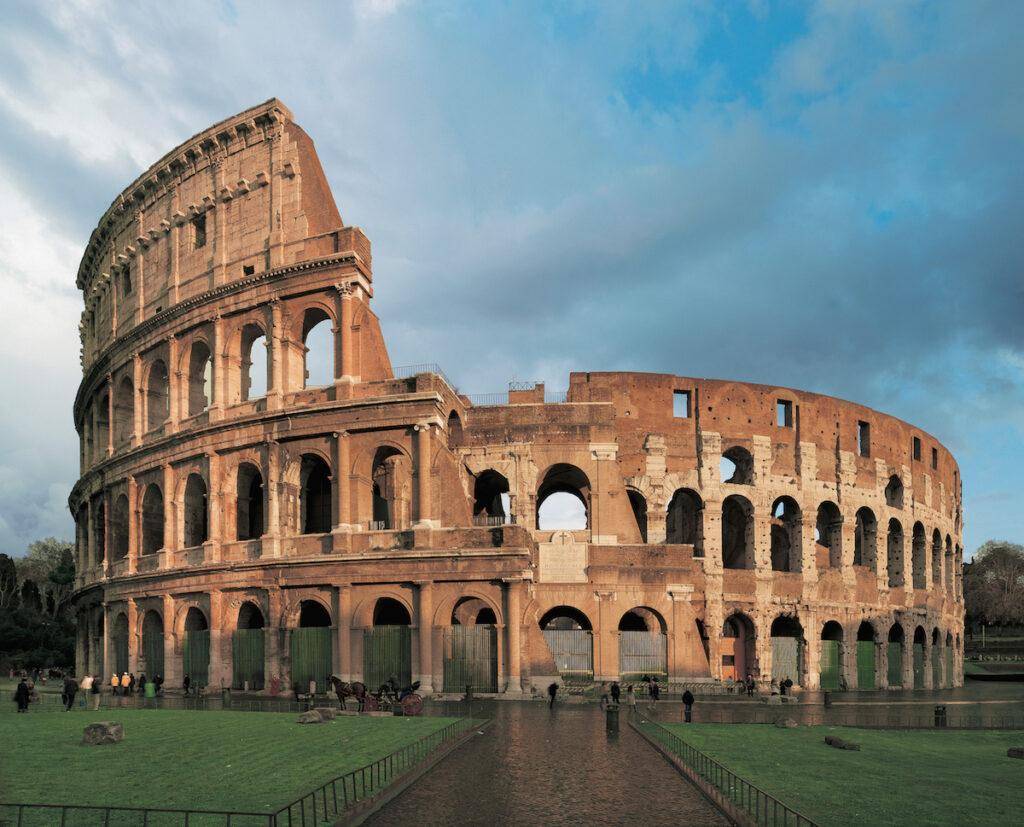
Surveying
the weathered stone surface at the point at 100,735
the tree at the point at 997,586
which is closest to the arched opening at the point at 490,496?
the weathered stone surface at the point at 100,735

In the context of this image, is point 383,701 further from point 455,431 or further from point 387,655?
point 455,431

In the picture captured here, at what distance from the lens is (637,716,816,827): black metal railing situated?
39.6 feet

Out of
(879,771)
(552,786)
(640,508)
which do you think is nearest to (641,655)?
(640,508)

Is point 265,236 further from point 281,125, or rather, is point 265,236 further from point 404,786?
point 404,786

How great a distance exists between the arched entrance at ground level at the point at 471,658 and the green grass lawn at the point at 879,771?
33.4ft

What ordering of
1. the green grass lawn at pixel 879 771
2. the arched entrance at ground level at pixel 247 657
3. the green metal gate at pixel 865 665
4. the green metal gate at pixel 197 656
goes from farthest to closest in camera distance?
the green metal gate at pixel 865 665 → the green metal gate at pixel 197 656 → the arched entrance at ground level at pixel 247 657 → the green grass lawn at pixel 879 771

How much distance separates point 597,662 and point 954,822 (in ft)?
78.2

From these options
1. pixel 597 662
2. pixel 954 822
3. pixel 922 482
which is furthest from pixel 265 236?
pixel 922 482

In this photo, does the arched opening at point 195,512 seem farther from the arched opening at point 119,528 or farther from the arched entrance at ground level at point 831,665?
the arched entrance at ground level at point 831,665

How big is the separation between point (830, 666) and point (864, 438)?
37.6 ft

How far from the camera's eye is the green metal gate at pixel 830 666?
4412 centimetres

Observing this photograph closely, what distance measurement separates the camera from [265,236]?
126 ft

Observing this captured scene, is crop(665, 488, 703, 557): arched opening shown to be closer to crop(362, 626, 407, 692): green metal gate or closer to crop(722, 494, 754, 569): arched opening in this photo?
crop(722, 494, 754, 569): arched opening

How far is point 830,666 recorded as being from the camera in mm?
44531
